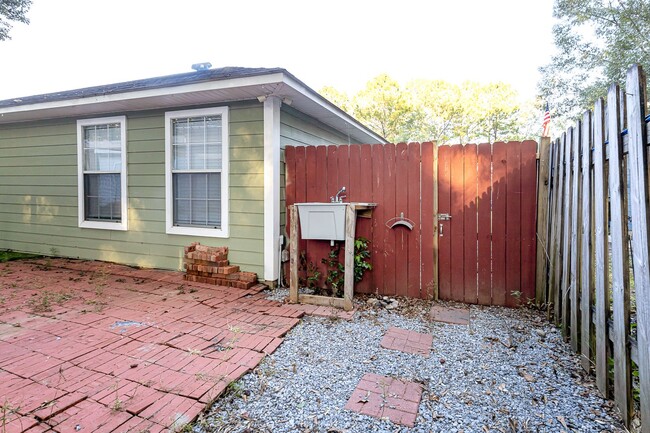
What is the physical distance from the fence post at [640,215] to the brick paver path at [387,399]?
107cm

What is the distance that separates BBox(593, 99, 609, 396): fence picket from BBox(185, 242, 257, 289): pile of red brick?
3.54m

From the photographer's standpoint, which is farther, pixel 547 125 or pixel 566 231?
pixel 547 125

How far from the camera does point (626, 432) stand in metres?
1.71

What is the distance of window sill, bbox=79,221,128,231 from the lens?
→ 552cm

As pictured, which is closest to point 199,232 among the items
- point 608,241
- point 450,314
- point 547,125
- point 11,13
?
point 450,314

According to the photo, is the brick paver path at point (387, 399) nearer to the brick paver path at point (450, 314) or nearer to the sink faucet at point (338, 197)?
the brick paver path at point (450, 314)

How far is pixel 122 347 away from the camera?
9.08ft

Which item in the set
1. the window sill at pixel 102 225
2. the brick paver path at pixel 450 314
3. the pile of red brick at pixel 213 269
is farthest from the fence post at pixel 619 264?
the window sill at pixel 102 225

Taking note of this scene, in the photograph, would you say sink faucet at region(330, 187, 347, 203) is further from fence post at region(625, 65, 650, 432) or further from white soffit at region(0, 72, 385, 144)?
fence post at region(625, 65, 650, 432)

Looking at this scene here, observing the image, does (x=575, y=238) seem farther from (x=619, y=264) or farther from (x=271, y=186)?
(x=271, y=186)

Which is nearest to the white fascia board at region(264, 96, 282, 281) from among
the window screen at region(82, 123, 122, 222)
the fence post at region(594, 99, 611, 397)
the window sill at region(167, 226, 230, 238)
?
the window sill at region(167, 226, 230, 238)

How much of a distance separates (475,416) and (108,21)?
53.6 ft

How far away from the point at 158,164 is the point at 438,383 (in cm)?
467

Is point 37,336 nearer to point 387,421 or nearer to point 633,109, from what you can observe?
point 387,421
